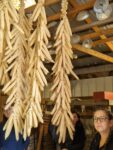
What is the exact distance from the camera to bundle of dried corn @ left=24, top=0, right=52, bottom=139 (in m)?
1.25

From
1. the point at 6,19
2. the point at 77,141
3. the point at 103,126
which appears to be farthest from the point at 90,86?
the point at 6,19

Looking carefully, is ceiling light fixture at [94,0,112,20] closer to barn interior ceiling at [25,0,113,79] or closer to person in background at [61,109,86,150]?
barn interior ceiling at [25,0,113,79]

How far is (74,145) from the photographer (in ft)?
14.5

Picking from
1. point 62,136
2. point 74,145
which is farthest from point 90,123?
point 62,136

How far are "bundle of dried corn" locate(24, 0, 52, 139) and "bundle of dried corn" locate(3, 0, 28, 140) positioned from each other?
0.14 feet

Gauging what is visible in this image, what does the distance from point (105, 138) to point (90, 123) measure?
4543 mm

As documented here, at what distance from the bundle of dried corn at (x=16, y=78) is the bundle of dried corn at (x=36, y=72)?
0.04 m

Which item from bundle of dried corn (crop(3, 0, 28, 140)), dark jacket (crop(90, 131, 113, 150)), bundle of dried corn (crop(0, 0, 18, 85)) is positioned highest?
bundle of dried corn (crop(0, 0, 18, 85))

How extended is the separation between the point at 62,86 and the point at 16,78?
0.72 feet

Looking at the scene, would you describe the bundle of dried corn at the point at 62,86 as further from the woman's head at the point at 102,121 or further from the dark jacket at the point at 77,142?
the dark jacket at the point at 77,142

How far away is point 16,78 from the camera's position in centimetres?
132

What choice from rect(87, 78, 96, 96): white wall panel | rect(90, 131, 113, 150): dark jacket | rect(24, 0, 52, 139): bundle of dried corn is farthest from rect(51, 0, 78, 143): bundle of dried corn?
rect(87, 78, 96, 96): white wall panel

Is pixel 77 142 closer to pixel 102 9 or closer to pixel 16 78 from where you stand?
pixel 102 9

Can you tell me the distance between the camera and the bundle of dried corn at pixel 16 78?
50.4 inches
